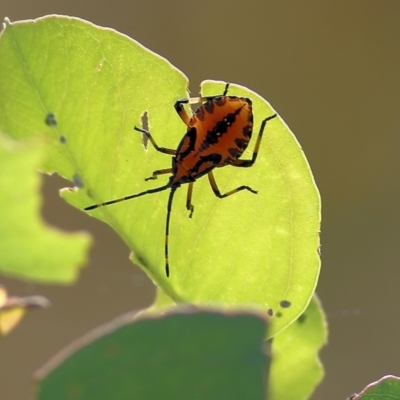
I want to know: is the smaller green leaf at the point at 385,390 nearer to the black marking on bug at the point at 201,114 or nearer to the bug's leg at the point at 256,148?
the bug's leg at the point at 256,148

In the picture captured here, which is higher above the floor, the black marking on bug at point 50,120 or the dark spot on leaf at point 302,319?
the black marking on bug at point 50,120

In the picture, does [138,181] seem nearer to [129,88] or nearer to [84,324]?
[129,88]

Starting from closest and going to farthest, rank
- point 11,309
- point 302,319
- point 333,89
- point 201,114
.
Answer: point 11,309 → point 302,319 → point 201,114 → point 333,89

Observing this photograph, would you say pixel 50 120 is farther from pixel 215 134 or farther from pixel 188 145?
pixel 215 134

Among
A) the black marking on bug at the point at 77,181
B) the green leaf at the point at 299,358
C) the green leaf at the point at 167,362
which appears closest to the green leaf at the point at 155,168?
the black marking on bug at the point at 77,181

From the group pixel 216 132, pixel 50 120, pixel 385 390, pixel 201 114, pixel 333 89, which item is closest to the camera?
pixel 385 390

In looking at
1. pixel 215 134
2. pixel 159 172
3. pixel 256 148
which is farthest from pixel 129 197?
pixel 215 134

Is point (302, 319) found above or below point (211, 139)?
below
